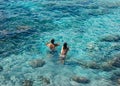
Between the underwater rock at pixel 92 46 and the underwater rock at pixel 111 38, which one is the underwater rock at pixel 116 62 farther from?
the underwater rock at pixel 111 38

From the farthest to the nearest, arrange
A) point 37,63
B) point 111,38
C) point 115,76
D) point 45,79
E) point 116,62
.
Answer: point 111,38 < point 116,62 < point 37,63 < point 115,76 < point 45,79

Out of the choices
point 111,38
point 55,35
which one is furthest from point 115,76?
point 55,35

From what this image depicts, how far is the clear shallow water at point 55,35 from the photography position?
2173 centimetres

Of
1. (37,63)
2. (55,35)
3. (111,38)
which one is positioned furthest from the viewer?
(55,35)

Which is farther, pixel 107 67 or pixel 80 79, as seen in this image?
pixel 107 67

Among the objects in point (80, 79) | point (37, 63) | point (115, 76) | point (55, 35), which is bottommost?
point (115, 76)

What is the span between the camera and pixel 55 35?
2862cm

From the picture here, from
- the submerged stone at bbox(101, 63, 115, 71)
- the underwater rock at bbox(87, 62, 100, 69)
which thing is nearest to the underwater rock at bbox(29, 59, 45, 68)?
the underwater rock at bbox(87, 62, 100, 69)

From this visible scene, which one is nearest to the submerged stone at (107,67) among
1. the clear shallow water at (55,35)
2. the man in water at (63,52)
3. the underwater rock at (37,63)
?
the clear shallow water at (55,35)

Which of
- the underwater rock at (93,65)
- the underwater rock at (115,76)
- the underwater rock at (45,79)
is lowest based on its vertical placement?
the underwater rock at (115,76)

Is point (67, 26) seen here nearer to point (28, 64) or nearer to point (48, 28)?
point (48, 28)

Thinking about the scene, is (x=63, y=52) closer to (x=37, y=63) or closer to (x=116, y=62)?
(x=37, y=63)

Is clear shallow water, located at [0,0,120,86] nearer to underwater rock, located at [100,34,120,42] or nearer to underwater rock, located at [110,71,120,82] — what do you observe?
underwater rock, located at [110,71,120,82]

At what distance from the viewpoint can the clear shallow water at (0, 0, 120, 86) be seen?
856 inches
